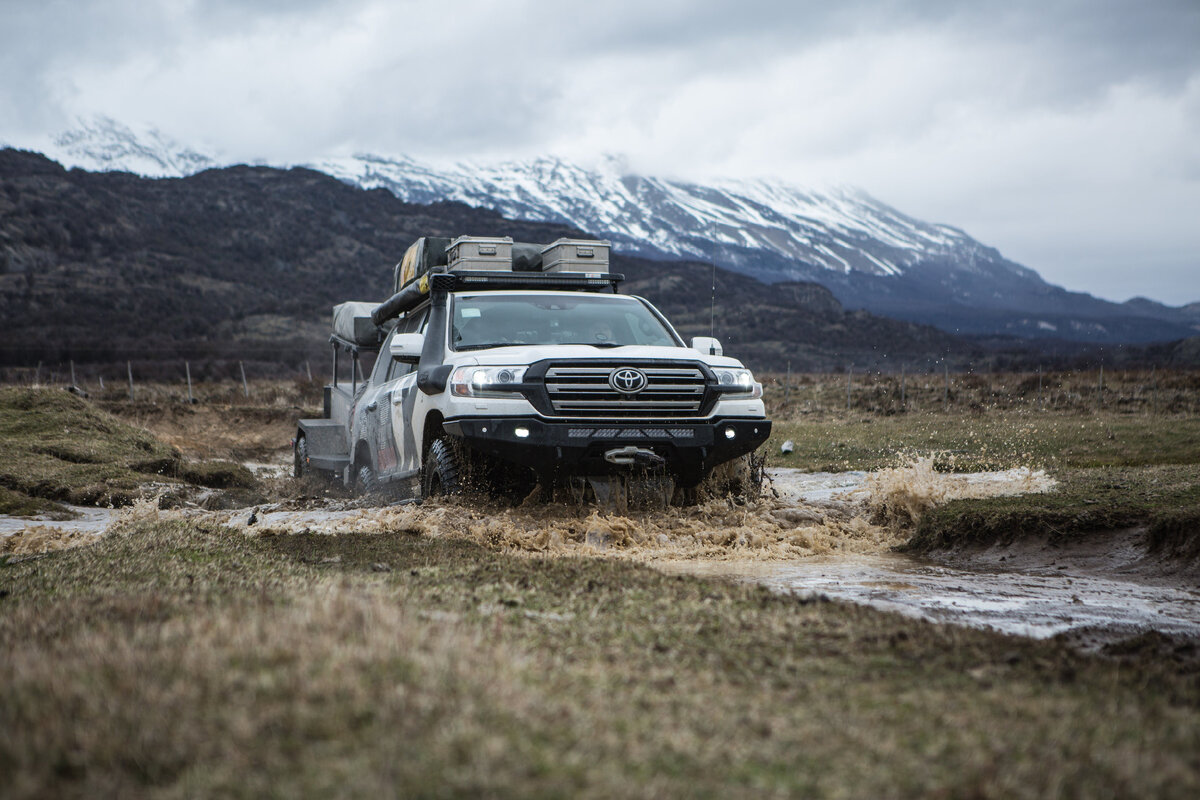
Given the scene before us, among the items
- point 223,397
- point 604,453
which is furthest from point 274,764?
point 223,397

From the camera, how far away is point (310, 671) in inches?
120

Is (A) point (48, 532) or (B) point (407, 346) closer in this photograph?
(A) point (48, 532)

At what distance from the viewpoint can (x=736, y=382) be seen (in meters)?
8.65

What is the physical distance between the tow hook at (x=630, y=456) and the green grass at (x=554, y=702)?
3.22 metres

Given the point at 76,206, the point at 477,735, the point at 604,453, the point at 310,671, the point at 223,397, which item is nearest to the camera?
the point at 477,735

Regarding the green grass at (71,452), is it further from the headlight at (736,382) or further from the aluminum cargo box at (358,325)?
the headlight at (736,382)

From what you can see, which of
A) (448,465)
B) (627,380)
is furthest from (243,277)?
(627,380)

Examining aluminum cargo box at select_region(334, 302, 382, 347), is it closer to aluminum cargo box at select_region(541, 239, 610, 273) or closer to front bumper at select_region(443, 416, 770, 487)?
aluminum cargo box at select_region(541, 239, 610, 273)

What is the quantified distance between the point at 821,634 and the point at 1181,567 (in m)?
3.82

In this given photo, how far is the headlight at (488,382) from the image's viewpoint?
8.05m

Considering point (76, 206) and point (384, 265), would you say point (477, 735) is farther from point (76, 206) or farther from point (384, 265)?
point (76, 206)

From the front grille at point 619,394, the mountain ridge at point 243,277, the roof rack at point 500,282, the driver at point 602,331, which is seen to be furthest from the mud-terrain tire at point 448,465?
the mountain ridge at point 243,277

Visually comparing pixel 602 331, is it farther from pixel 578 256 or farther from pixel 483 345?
pixel 578 256

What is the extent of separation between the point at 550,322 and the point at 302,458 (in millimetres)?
6113
